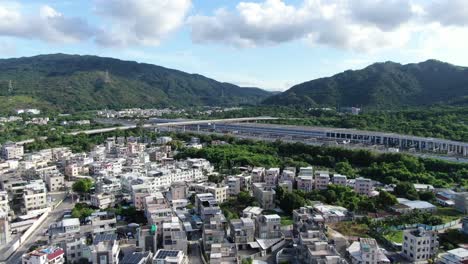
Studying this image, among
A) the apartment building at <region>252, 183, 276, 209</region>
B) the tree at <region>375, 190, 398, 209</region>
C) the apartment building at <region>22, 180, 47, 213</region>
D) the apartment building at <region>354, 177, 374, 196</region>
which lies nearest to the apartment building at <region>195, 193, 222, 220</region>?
the apartment building at <region>252, 183, 276, 209</region>

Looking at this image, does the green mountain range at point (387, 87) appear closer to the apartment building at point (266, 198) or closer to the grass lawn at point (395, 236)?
the apartment building at point (266, 198)

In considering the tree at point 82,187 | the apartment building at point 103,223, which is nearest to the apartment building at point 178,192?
the apartment building at point 103,223

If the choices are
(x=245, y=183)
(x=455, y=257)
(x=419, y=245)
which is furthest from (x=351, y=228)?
(x=245, y=183)

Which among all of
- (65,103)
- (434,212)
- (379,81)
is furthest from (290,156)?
(65,103)

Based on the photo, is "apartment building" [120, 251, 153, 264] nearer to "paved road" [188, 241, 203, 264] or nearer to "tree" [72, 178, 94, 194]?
"paved road" [188, 241, 203, 264]

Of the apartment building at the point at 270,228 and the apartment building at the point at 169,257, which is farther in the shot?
the apartment building at the point at 270,228
